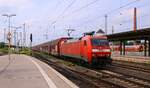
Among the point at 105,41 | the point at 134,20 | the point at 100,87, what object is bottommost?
the point at 100,87

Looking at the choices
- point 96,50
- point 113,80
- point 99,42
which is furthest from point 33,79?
point 99,42

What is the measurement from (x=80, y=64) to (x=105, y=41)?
6445 millimetres

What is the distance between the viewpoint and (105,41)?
33.0m

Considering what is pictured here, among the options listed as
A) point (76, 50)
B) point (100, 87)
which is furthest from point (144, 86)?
point (76, 50)

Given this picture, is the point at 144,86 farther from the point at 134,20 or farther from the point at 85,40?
the point at 134,20

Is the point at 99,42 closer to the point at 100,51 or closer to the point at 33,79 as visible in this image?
the point at 100,51

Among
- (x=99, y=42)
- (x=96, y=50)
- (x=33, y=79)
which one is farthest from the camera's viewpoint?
(x=99, y=42)

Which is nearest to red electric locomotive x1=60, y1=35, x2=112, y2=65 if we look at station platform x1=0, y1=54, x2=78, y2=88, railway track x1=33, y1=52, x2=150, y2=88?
railway track x1=33, y1=52, x2=150, y2=88

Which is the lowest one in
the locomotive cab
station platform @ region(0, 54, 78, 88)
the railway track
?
the railway track

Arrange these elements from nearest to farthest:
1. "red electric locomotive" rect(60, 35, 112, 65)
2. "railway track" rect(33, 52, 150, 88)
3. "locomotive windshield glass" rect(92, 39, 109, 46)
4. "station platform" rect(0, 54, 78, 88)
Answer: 1. "station platform" rect(0, 54, 78, 88)
2. "railway track" rect(33, 52, 150, 88)
3. "red electric locomotive" rect(60, 35, 112, 65)
4. "locomotive windshield glass" rect(92, 39, 109, 46)

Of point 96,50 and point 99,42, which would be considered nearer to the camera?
point 96,50

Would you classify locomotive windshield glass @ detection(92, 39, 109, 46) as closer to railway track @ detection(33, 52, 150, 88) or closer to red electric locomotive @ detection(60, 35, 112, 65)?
red electric locomotive @ detection(60, 35, 112, 65)

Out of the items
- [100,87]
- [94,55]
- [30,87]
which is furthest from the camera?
[94,55]

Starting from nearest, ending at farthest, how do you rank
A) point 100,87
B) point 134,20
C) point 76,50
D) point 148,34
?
point 100,87
point 76,50
point 148,34
point 134,20
